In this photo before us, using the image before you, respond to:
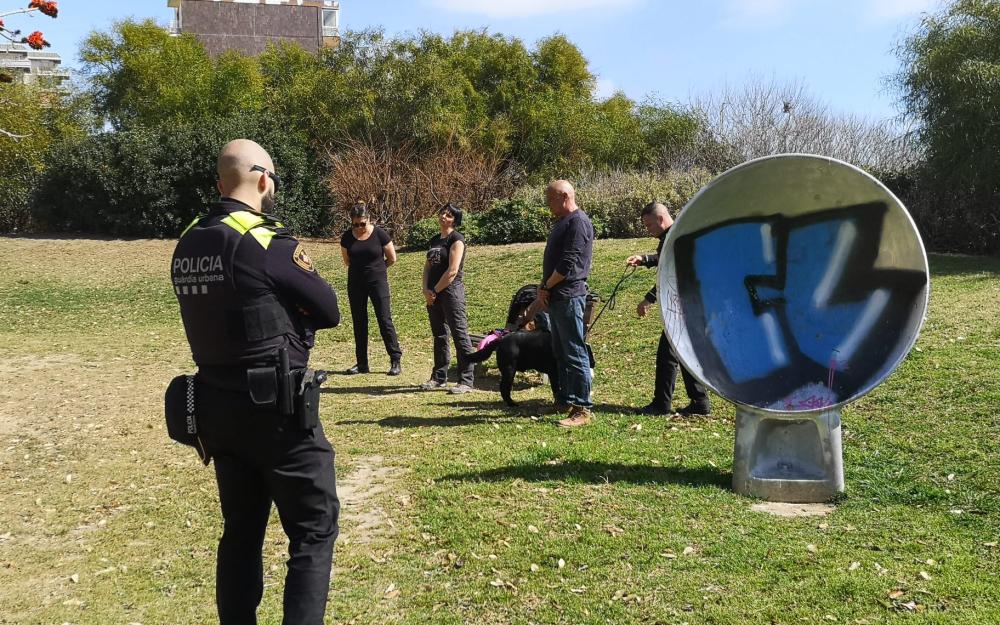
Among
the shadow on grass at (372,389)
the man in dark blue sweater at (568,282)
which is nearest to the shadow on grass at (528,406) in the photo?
the man in dark blue sweater at (568,282)

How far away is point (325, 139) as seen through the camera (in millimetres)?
31188

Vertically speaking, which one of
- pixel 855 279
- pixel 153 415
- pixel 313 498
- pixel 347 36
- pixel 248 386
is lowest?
pixel 153 415

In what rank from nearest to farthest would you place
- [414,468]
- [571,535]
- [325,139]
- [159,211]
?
[571,535]
[414,468]
[159,211]
[325,139]

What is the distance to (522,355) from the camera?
8945 mm

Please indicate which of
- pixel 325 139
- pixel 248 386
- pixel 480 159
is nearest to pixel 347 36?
pixel 325 139

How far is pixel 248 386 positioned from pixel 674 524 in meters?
2.90

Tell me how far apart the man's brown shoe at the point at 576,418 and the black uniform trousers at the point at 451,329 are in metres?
2.08

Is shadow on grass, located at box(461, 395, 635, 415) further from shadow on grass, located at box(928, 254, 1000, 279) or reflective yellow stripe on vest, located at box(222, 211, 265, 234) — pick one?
shadow on grass, located at box(928, 254, 1000, 279)

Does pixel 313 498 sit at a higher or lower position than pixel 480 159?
lower

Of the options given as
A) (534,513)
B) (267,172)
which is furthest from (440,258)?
(267,172)

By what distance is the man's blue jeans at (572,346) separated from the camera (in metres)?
7.62

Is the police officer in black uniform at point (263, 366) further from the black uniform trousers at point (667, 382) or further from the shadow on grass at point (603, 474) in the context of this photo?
the black uniform trousers at point (667, 382)

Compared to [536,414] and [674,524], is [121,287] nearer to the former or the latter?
[536,414]

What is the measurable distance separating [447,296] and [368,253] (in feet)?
4.04
